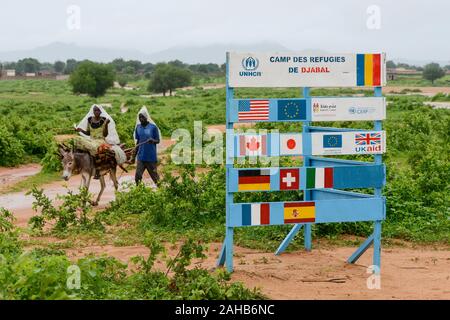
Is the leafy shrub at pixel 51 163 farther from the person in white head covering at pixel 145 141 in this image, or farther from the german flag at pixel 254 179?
the german flag at pixel 254 179

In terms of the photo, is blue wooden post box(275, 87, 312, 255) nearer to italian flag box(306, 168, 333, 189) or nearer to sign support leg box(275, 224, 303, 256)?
sign support leg box(275, 224, 303, 256)

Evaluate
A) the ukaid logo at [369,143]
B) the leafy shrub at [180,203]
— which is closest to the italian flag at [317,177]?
the ukaid logo at [369,143]

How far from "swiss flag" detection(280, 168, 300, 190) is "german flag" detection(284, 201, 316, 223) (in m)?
0.17

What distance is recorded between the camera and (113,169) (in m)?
14.1

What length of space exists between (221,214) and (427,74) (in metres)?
94.6

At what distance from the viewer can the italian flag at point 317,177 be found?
26.9 ft

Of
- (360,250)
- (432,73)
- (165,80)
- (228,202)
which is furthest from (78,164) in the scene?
(432,73)

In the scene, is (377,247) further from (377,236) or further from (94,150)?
(94,150)

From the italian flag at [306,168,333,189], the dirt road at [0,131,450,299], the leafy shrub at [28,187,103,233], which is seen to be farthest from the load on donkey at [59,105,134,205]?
the italian flag at [306,168,333,189]

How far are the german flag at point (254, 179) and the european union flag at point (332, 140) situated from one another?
0.72m

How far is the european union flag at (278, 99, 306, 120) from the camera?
8047mm
